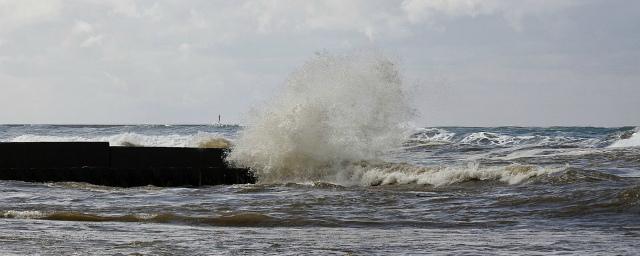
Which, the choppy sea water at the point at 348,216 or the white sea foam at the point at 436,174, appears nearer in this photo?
the choppy sea water at the point at 348,216

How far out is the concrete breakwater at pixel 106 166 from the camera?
13.3 meters

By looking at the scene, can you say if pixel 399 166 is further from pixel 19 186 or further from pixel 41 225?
pixel 41 225

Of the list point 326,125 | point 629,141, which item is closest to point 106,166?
point 326,125

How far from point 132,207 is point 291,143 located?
244 inches

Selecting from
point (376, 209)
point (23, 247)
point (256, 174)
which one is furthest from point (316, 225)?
point (256, 174)

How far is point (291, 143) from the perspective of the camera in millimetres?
16016

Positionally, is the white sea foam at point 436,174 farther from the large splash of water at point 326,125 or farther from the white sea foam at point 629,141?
the white sea foam at point 629,141

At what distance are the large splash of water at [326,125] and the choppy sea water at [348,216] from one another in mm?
1348

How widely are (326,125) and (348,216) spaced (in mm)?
7180

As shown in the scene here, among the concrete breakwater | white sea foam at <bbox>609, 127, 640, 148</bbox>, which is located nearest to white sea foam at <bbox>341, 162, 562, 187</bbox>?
the concrete breakwater

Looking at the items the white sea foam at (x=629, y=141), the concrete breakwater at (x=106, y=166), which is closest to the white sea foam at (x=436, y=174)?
the concrete breakwater at (x=106, y=166)

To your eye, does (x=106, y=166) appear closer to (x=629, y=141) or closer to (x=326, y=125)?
(x=326, y=125)

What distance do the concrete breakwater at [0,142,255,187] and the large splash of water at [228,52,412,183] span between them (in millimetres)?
1050

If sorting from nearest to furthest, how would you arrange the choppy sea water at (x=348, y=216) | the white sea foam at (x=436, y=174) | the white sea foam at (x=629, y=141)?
the choppy sea water at (x=348, y=216) → the white sea foam at (x=436, y=174) → the white sea foam at (x=629, y=141)
